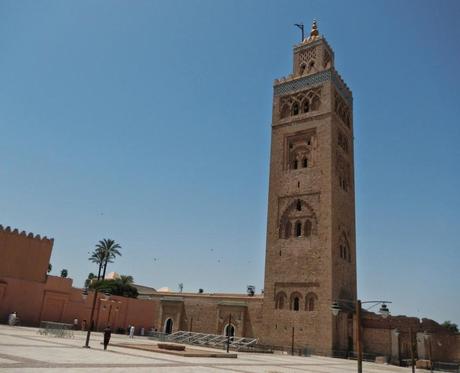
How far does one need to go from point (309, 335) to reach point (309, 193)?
387 inches

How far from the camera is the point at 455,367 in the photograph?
79.8 feet

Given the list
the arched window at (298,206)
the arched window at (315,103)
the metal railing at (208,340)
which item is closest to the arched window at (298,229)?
the arched window at (298,206)

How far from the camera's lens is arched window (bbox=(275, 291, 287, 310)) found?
3072 cm

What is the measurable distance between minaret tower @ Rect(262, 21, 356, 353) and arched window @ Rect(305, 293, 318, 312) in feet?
0.21

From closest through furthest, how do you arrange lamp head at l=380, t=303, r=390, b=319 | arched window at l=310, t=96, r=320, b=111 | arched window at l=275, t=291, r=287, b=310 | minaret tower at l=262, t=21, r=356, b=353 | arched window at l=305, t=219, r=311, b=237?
lamp head at l=380, t=303, r=390, b=319
minaret tower at l=262, t=21, r=356, b=353
arched window at l=275, t=291, r=287, b=310
arched window at l=305, t=219, r=311, b=237
arched window at l=310, t=96, r=320, b=111

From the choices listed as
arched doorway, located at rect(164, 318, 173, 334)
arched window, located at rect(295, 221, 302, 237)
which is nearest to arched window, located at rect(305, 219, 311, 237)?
arched window, located at rect(295, 221, 302, 237)

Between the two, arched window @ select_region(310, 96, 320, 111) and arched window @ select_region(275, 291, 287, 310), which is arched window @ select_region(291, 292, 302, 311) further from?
arched window @ select_region(310, 96, 320, 111)

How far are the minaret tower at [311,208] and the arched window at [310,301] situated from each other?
0.06m

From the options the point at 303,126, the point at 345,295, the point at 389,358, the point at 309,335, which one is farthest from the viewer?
the point at 303,126

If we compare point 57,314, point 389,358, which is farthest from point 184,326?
point 389,358

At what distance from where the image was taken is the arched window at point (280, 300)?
30.7 meters

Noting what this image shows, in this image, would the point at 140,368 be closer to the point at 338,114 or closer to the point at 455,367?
the point at 455,367

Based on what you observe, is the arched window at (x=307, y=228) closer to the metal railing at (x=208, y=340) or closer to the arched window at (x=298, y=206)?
the arched window at (x=298, y=206)

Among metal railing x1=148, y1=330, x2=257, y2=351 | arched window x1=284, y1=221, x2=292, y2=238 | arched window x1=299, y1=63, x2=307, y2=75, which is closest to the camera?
metal railing x1=148, y1=330, x2=257, y2=351
